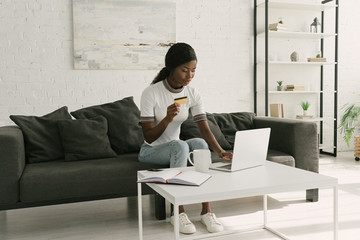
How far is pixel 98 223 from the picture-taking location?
7.93 feet

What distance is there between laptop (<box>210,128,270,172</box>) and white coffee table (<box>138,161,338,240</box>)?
0.17 ft

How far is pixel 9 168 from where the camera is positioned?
2145mm

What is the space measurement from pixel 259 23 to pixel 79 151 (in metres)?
2.94

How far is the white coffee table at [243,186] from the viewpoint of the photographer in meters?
1.38

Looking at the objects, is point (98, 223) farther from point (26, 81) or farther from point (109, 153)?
point (26, 81)

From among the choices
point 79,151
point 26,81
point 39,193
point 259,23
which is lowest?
point 39,193

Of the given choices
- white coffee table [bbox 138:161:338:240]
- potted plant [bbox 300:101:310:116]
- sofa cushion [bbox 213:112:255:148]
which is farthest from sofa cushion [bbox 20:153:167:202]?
potted plant [bbox 300:101:310:116]

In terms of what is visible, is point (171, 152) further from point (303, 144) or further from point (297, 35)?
point (297, 35)

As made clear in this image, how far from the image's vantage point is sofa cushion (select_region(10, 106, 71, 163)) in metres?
2.55

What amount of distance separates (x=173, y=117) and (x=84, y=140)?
0.83 meters

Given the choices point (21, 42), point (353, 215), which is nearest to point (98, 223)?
point (353, 215)

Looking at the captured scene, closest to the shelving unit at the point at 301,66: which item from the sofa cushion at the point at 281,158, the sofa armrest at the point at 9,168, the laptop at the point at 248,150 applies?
the sofa cushion at the point at 281,158

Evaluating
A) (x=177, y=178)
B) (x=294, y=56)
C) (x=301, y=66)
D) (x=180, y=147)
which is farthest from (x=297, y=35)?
(x=177, y=178)

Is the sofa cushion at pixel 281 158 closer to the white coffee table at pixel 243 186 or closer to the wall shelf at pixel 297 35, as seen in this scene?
the white coffee table at pixel 243 186
